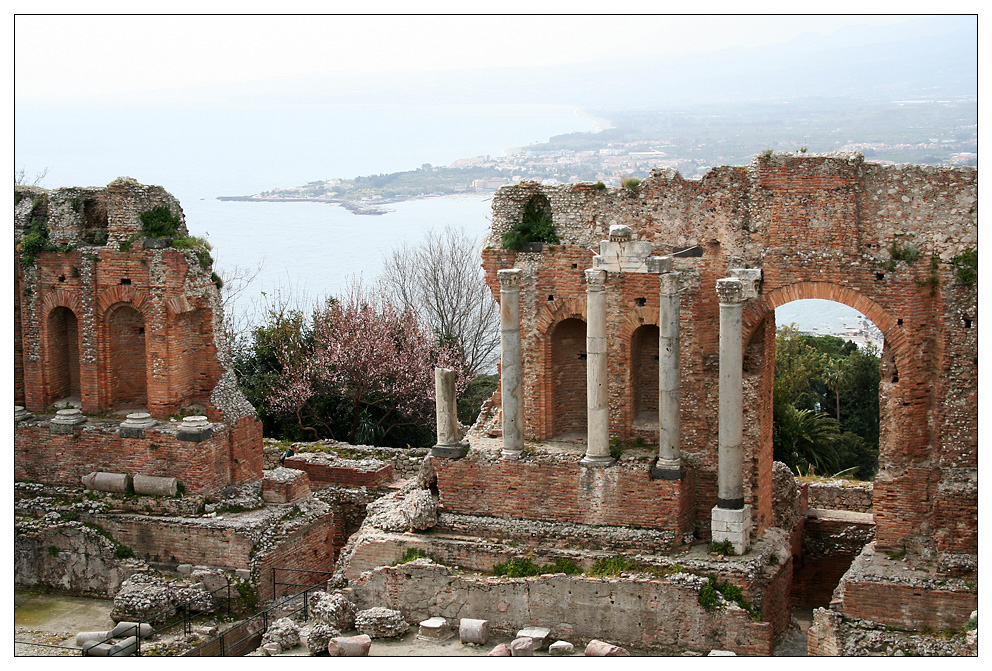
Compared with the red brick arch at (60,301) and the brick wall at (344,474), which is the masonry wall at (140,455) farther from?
the red brick arch at (60,301)

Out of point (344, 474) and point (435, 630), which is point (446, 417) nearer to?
point (435, 630)

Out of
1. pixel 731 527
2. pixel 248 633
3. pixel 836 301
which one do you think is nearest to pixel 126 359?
pixel 248 633

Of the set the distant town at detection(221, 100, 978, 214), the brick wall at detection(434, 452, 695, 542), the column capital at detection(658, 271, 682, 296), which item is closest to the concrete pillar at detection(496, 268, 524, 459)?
the brick wall at detection(434, 452, 695, 542)

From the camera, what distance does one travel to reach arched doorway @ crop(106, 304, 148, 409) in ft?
70.0

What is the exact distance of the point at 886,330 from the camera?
16641 mm

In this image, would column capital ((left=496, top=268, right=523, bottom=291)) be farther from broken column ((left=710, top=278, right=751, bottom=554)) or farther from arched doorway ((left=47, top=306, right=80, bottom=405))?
arched doorway ((left=47, top=306, right=80, bottom=405))

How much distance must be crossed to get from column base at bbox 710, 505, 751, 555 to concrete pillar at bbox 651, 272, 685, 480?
77cm

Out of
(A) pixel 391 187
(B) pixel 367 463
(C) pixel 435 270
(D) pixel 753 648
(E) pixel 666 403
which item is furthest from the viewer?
(A) pixel 391 187

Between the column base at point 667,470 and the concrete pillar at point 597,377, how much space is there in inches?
29.4

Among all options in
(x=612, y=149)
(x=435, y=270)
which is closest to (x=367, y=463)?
(x=435, y=270)

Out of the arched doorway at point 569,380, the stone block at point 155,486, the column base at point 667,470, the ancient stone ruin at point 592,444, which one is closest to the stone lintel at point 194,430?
the ancient stone ruin at point 592,444

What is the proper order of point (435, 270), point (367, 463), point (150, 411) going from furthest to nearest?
point (435, 270), point (367, 463), point (150, 411)

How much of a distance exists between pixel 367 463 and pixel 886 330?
1060cm

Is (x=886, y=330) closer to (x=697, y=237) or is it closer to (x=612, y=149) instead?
(x=697, y=237)
